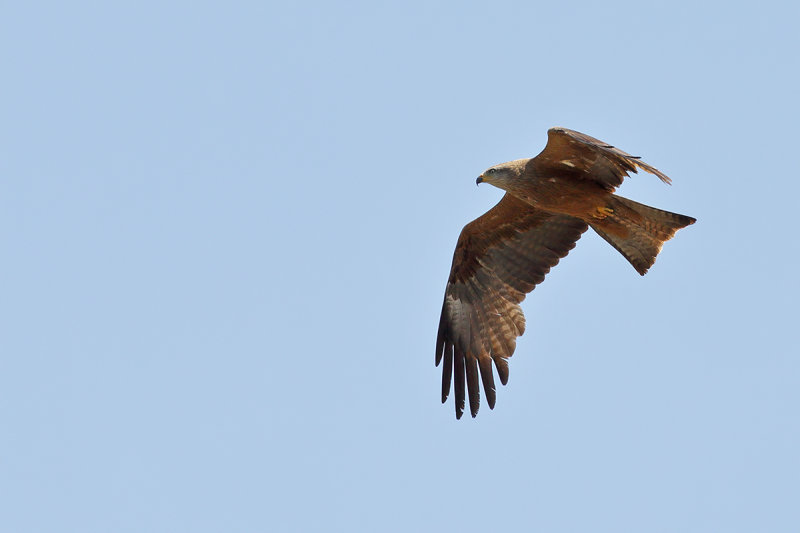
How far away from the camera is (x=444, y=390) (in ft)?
43.5

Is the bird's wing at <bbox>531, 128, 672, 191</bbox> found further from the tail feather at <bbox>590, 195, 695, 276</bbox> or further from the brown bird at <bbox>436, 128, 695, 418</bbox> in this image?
the tail feather at <bbox>590, 195, 695, 276</bbox>

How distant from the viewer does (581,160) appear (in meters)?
12.0

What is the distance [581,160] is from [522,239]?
191 cm

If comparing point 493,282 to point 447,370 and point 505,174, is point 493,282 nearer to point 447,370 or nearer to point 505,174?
point 447,370

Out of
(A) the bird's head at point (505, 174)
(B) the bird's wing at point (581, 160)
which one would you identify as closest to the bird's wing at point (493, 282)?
(A) the bird's head at point (505, 174)

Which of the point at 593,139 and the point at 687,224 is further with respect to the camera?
the point at 687,224

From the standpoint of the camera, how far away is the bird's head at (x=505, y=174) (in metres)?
12.2

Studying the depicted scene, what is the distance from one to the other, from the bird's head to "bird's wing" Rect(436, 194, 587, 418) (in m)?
0.95

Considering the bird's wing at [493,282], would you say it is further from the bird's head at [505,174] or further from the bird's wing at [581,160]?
the bird's wing at [581,160]

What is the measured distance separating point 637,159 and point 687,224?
1.82 metres

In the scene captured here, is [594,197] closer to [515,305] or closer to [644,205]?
[644,205]

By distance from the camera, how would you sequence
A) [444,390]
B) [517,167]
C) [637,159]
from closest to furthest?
1. [637,159]
2. [517,167]
3. [444,390]

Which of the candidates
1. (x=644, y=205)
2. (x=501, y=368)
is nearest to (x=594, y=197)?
(x=644, y=205)

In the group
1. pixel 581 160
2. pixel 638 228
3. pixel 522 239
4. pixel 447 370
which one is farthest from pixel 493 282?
pixel 581 160
